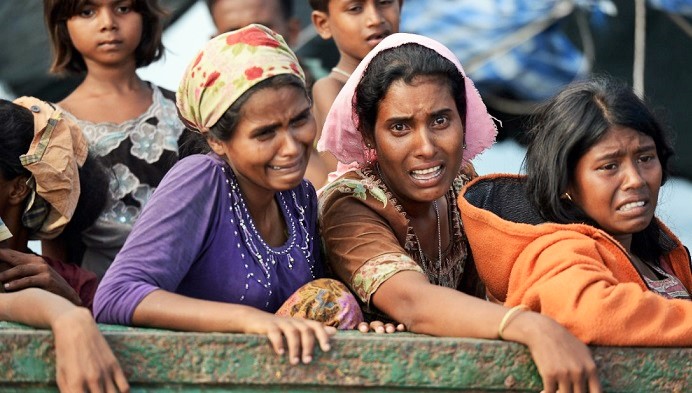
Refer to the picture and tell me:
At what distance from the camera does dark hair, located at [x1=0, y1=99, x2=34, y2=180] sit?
3932 millimetres

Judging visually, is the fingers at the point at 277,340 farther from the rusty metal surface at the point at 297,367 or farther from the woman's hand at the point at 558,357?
the woman's hand at the point at 558,357

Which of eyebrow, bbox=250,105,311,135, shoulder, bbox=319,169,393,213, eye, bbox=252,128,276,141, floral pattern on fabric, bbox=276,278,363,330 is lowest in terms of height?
floral pattern on fabric, bbox=276,278,363,330

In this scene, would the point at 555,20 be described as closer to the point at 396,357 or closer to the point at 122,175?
the point at 122,175

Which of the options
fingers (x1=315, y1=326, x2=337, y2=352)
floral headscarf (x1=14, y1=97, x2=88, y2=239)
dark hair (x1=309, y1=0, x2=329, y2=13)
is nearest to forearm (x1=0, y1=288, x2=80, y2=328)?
fingers (x1=315, y1=326, x2=337, y2=352)

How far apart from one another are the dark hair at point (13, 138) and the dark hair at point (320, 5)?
4.88 ft

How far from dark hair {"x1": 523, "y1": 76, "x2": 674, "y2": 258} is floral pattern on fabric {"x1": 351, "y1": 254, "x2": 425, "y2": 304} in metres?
0.41

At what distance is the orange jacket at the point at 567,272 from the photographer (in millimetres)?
2918

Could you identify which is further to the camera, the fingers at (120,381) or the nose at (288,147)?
the nose at (288,147)

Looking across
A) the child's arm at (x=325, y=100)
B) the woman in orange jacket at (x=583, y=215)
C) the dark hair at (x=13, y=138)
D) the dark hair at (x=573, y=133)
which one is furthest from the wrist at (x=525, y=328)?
the child's arm at (x=325, y=100)

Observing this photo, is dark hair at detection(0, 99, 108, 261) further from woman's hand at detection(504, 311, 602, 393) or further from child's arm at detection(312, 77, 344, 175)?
woman's hand at detection(504, 311, 602, 393)

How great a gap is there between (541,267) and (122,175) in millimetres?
1907

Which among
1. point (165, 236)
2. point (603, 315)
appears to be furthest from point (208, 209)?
point (603, 315)

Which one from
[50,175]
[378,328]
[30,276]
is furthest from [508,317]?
[50,175]

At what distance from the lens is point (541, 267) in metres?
3.13
